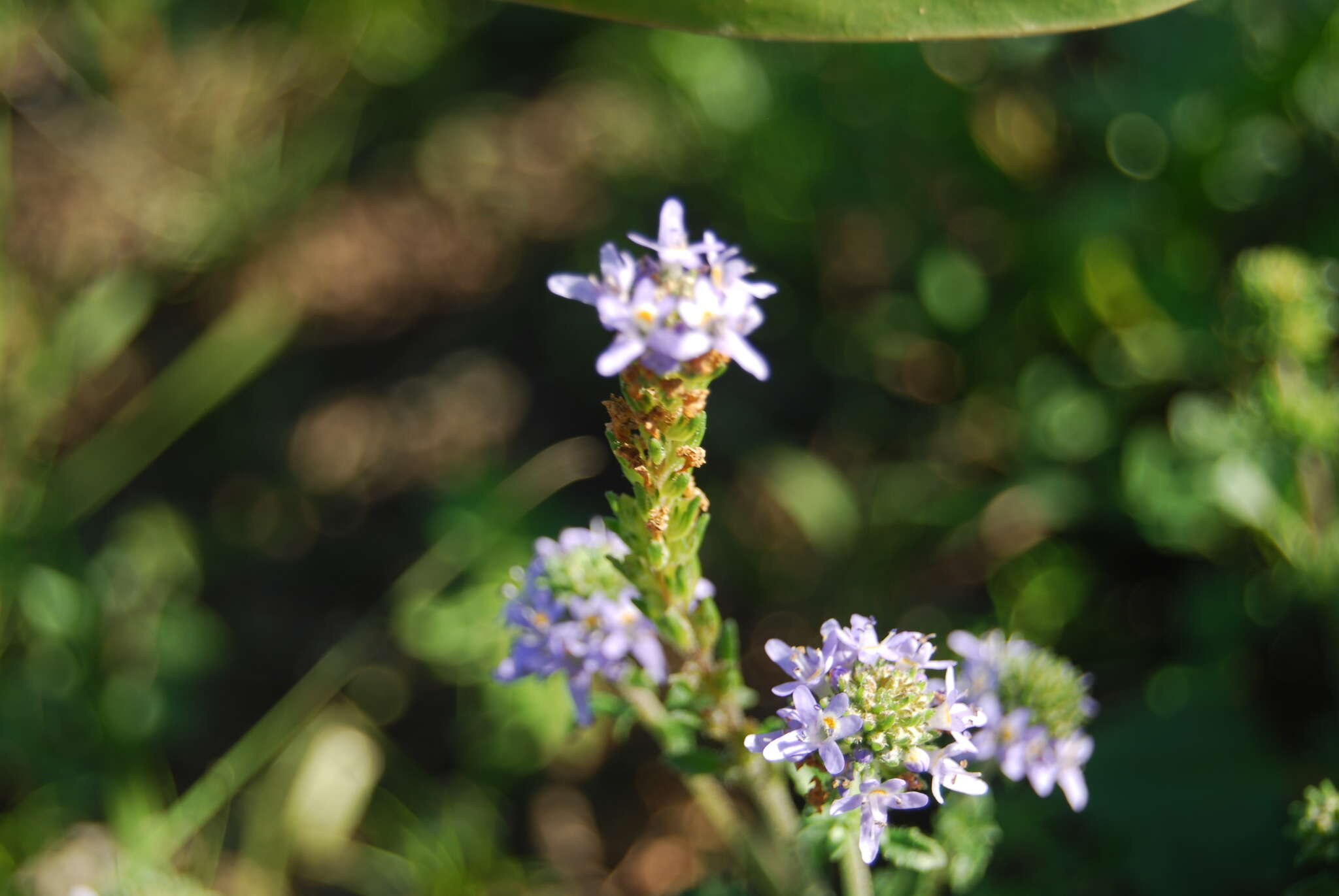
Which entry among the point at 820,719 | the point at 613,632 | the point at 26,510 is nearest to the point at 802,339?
the point at 613,632

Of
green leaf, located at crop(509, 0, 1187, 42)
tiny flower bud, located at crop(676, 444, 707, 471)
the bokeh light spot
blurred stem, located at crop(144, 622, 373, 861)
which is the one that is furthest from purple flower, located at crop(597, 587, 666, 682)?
the bokeh light spot

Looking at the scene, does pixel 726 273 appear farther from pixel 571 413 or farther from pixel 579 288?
pixel 571 413

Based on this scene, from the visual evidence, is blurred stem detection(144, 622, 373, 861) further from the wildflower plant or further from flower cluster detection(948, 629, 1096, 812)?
flower cluster detection(948, 629, 1096, 812)

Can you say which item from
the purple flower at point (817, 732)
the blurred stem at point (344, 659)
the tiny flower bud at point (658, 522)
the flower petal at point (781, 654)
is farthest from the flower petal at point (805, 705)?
the blurred stem at point (344, 659)

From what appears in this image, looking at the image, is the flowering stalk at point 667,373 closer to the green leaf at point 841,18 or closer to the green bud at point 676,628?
the green bud at point 676,628

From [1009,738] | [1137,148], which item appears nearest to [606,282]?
[1009,738]
